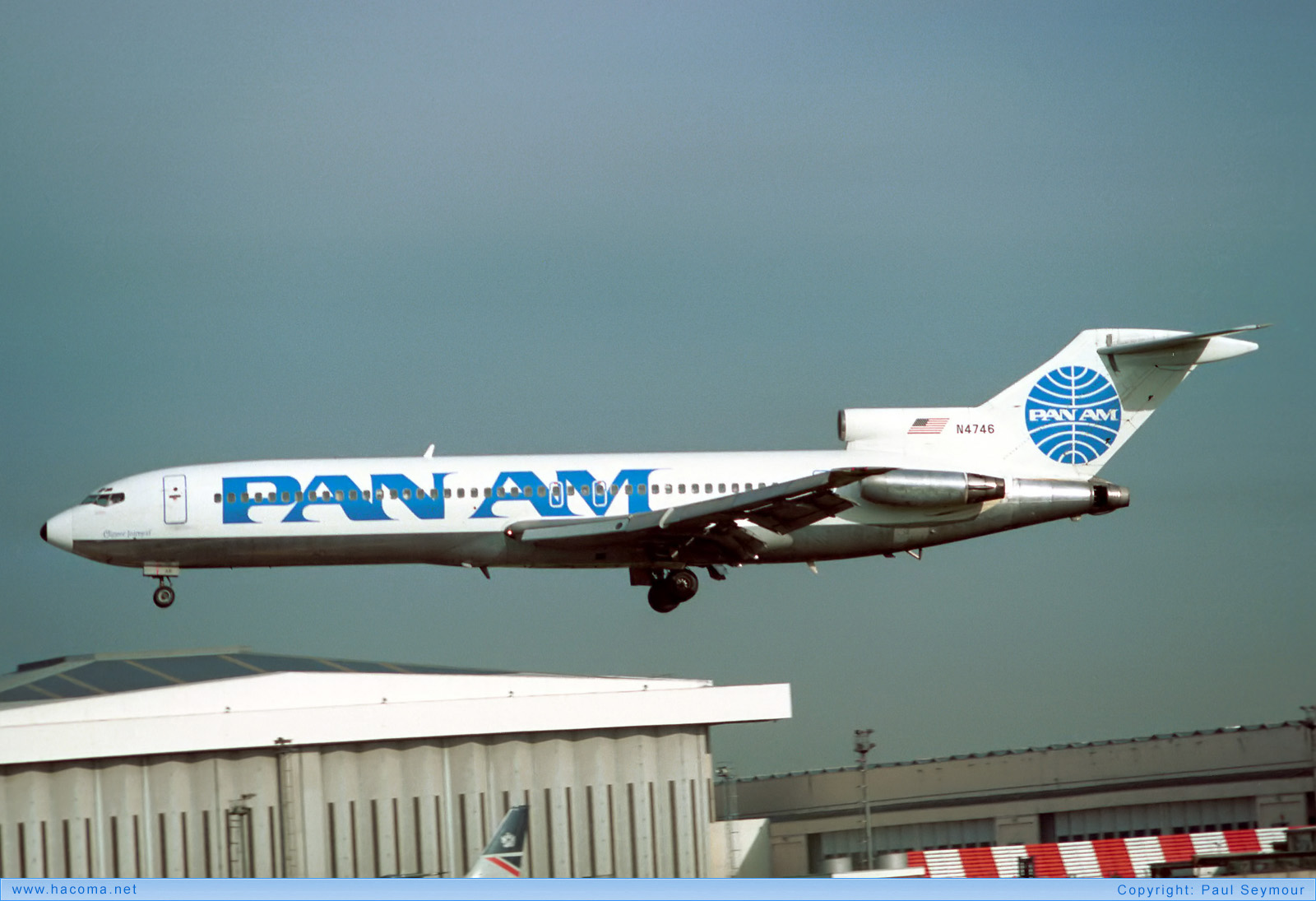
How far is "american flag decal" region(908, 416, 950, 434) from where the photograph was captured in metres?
41.8

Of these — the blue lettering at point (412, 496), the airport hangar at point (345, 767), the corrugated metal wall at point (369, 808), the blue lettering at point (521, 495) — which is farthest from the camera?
the blue lettering at point (521, 495)

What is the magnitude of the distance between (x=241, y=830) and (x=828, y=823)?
46.7 feet

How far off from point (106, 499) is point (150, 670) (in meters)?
4.11

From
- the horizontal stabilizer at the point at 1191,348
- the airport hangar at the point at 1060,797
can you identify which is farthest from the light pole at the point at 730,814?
the horizontal stabilizer at the point at 1191,348

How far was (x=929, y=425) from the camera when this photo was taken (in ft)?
137

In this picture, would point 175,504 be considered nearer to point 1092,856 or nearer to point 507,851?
point 507,851

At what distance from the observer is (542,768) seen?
3600cm

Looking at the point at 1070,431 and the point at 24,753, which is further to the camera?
the point at 1070,431

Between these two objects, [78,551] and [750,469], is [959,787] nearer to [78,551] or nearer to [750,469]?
[750,469]

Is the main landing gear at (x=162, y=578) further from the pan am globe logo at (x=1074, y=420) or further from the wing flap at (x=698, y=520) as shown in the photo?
the pan am globe logo at (x=1074, y=420)

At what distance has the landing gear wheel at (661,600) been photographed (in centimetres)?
4116

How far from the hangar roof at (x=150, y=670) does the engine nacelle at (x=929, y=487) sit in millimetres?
9700

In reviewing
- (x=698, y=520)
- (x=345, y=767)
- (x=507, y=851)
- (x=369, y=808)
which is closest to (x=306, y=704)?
(x=345, y=767)

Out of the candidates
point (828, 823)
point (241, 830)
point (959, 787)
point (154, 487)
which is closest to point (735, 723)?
point (828, 823)
